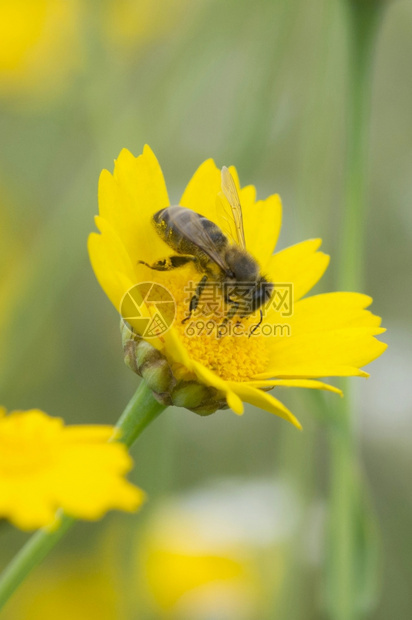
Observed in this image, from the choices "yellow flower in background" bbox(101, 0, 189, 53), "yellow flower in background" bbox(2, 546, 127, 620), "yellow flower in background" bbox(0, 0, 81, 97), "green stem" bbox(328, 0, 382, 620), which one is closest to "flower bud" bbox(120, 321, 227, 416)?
"green stem" bbox(328, 0, 382, 620)

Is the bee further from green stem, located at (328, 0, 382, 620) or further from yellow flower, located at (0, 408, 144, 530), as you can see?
yellow flower, located at (0, 408, 144, 530)

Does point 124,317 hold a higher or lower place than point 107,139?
lower

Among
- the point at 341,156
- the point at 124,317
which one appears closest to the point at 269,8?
the point at 124,317

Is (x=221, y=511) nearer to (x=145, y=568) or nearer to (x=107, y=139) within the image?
(x=145, y=568)

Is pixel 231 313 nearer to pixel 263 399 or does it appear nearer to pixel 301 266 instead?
pixel 301 266

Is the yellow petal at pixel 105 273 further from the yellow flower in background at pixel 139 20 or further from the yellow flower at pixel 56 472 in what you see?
the yellow flower in background at pixel 139 20

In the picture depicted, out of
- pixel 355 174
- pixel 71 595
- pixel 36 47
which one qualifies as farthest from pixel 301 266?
pixel 36 47

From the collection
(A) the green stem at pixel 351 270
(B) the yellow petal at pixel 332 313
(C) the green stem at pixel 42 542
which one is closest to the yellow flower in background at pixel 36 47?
(A) the green stem at pixel 351 270
